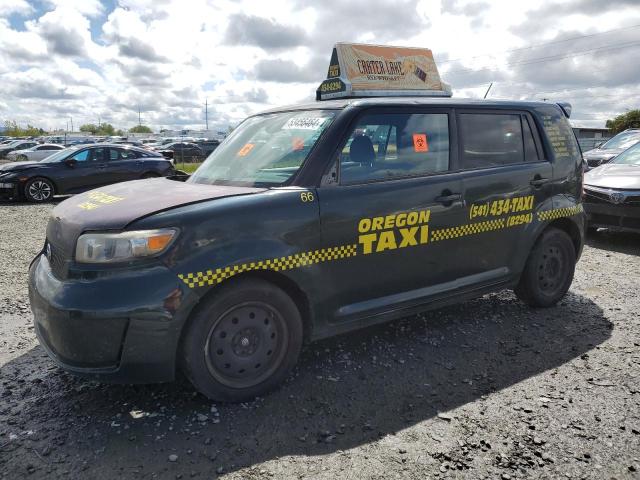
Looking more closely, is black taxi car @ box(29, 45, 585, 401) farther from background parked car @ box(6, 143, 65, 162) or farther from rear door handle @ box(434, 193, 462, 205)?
background parked car @ box(6, 143, 65, 162)

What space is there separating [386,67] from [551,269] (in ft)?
15.6

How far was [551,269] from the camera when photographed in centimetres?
462

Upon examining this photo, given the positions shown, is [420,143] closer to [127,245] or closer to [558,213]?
[558,213]

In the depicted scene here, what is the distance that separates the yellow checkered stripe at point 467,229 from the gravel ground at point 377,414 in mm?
843

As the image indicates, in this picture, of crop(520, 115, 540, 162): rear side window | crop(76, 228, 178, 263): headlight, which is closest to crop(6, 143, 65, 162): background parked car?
crop(520, 115, 540, 162): rear side window

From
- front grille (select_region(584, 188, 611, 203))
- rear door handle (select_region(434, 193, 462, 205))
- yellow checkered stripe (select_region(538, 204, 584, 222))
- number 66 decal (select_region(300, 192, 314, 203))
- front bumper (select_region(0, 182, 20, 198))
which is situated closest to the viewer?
number 66 decal (select_region(300, 192, 314, 203))

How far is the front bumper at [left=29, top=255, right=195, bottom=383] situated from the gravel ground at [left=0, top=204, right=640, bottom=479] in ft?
1.19

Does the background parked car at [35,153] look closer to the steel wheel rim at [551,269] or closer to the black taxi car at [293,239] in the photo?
the black taxi car at [293,239]

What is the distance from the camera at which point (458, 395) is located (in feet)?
10.4

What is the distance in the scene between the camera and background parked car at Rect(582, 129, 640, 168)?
1207 centimetres

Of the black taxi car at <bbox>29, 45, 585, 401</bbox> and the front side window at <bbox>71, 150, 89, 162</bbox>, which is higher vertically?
the front side window at <bbox>71, 150, 89, 162</bbox>

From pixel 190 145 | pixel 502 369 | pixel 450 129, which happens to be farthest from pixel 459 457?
pixel 190 145

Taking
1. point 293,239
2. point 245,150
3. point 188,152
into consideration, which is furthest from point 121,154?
point 188,152

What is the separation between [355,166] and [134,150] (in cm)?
1132
